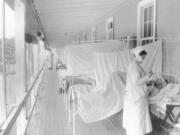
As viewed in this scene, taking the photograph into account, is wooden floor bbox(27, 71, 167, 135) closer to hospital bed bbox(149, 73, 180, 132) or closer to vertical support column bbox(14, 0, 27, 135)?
vertical support column bbox(14, 0, 27, 135)

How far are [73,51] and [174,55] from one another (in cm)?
231

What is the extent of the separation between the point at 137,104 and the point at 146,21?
272 cm

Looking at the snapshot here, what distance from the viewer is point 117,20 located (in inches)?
283

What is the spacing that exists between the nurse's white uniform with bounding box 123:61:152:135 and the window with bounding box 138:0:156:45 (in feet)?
5.76

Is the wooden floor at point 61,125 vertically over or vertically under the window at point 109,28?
under

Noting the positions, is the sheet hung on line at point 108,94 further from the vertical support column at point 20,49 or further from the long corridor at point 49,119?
the vertical support column at point 20,49

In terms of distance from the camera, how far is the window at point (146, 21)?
15.2 ft

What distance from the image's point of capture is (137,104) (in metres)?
2.96

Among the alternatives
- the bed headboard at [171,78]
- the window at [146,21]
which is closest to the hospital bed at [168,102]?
the bed headboard at [171,78]

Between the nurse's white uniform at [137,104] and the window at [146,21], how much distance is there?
5.76 ft

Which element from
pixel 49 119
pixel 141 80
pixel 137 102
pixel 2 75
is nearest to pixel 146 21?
pixel 141 80

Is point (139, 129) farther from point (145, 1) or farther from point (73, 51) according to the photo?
point (145, 1)

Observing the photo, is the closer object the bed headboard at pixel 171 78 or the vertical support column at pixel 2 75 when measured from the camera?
the vertical support column at pixel 2 75

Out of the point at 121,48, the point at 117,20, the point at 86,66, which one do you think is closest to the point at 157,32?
the point at 121,48
